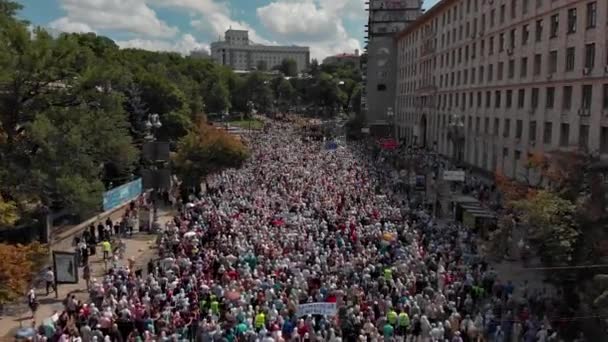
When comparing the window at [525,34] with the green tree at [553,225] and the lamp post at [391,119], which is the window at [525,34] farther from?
the lamp post at [391,119]

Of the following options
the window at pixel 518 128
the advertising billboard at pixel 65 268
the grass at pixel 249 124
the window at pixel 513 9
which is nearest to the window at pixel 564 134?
the window at pixel 518 128

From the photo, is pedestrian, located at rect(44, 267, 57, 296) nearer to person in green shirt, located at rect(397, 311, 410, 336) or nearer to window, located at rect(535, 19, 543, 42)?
person in green shirt, located at rect(397, 311, 410, 336)

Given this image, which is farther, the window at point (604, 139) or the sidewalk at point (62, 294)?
the window at point (604, 139)

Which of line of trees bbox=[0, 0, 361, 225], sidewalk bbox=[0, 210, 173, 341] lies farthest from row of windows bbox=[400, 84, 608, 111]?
line of trees bbox=[0, 0, 361, 225]

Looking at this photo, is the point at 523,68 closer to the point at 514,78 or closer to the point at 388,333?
the point at 514,78

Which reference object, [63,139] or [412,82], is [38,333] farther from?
[412,82]

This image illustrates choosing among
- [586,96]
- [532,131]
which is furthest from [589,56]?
[532,131]
